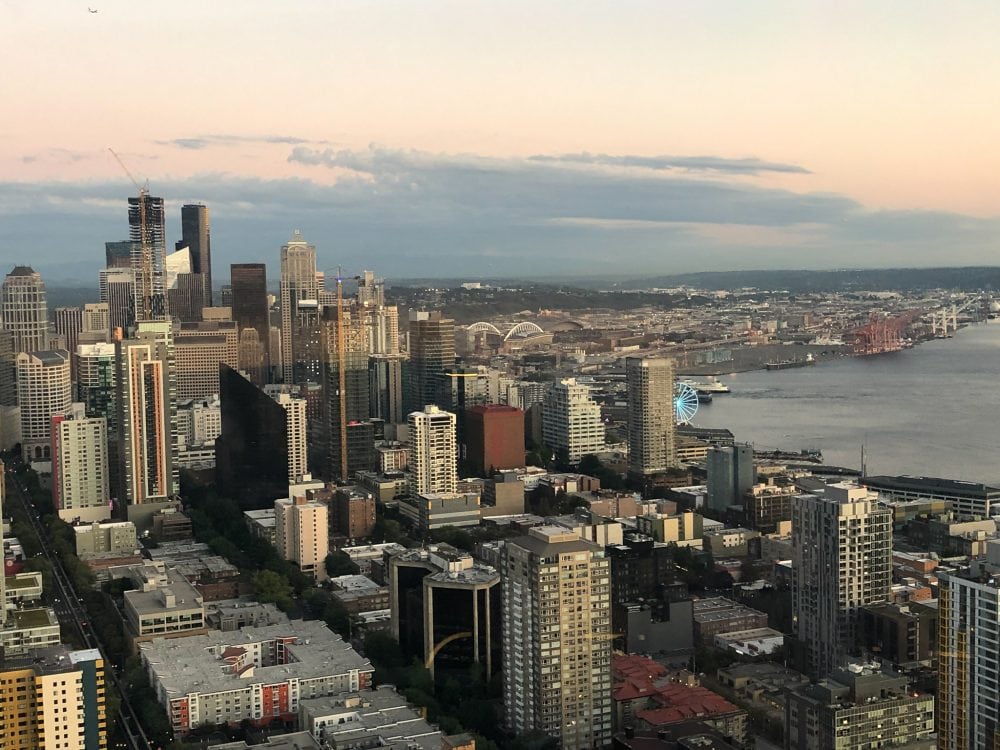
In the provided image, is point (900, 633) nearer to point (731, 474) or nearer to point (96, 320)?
point (731, 474)

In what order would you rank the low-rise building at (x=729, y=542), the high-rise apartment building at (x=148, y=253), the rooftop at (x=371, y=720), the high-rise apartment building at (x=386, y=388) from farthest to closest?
the high-rise apartment building at (x=148, y=253)
the high-rise apartment building at (x=386, y=388)
the low-rise building at (x=729, y=542)
the rooftop at (x=371, y=720)

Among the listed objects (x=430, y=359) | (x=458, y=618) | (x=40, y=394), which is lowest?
(x=458, y=618)

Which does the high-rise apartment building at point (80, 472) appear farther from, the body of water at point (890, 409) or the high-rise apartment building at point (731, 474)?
the body of water at point (890, 409)

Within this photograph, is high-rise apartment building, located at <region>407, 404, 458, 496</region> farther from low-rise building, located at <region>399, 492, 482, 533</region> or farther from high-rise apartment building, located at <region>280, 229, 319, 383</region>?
high-rise apartment building, located at <region>280, 229, 319, 383</region>

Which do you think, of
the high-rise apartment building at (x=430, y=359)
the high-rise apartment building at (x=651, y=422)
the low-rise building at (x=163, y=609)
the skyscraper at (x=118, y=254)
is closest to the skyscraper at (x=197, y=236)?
the skyscraper at (x=118, y=254)

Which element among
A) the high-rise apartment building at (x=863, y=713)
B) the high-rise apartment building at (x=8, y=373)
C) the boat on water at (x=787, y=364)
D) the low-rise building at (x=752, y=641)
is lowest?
the low-rise building at (x=752, y=641)

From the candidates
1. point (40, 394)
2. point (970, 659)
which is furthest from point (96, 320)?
point (970, 659)
